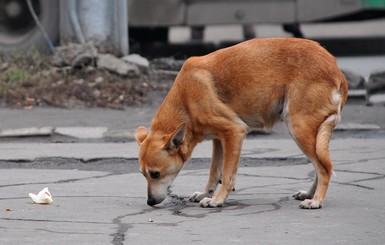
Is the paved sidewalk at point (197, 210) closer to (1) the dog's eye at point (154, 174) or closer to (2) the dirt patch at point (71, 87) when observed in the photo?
(1) the dog's eye at point (154, 174)

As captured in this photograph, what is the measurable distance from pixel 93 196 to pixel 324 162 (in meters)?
1.50

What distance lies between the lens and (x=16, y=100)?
1059 cm

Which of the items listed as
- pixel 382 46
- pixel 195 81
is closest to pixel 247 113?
pixel 195 81

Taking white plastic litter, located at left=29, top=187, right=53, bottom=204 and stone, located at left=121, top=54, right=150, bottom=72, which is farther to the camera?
stone, located at left=121, top=54, right=150, bottom=72

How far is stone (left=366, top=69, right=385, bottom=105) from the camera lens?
35.0 ft

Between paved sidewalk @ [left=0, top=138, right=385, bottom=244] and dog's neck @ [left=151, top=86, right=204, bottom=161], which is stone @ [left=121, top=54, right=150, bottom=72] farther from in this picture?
dog's neck @ [left=151, top=86, right=204, bottom=161]

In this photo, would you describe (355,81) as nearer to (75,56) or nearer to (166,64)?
(166,64)

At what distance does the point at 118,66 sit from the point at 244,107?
4.81 m

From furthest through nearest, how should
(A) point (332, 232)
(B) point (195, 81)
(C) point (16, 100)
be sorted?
(C) point (16, 100) → (B) point (195, 81) → (A) point (332, 232)

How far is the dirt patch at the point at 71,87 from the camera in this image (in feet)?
34.8

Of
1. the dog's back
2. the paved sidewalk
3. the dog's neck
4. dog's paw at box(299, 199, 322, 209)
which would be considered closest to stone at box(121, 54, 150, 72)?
the paved sidewalk

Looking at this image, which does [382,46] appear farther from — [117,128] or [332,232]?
[332,232]

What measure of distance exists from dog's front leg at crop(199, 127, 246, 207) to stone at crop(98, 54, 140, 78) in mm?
Answer: 4718

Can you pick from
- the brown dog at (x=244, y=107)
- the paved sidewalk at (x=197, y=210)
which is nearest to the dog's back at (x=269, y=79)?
the brown dog at (x=244, y=107)
